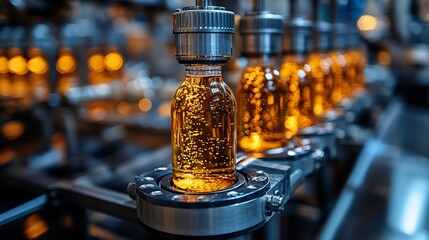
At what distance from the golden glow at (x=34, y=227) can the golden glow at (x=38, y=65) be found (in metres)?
1.47

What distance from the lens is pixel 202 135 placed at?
1.53 ft

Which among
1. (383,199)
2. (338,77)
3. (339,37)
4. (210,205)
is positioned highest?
(339,37)

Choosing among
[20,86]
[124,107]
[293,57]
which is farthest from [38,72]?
[293,57]

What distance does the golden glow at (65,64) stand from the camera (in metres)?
2.12

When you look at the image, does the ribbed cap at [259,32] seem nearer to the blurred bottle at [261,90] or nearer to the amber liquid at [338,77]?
the blurred bottle at [261,90]

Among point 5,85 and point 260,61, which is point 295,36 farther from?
point 5,85

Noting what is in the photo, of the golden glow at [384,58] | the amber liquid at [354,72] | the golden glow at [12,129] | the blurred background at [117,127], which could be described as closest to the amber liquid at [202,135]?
the blurred background at [117,127]

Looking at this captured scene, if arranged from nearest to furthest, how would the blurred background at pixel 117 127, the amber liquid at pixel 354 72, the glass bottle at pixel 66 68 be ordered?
1. the blurred background at pixel 117 127
2. the amber liquid at pixel 354 72
3. the glass bottle at pixel 66 68

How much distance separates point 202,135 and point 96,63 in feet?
6.95

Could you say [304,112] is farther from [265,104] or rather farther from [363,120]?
[363,120]

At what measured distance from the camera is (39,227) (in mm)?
625

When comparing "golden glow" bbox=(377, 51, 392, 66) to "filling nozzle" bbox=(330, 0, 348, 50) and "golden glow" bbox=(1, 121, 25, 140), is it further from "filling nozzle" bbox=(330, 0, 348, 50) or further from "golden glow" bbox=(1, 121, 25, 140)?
"golden glow" bbox=(1, 121, 25, 140)

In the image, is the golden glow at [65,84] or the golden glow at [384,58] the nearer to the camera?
the golden glow at [65,84]

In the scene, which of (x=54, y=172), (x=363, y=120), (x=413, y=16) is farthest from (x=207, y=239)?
(x=413, y=16)
